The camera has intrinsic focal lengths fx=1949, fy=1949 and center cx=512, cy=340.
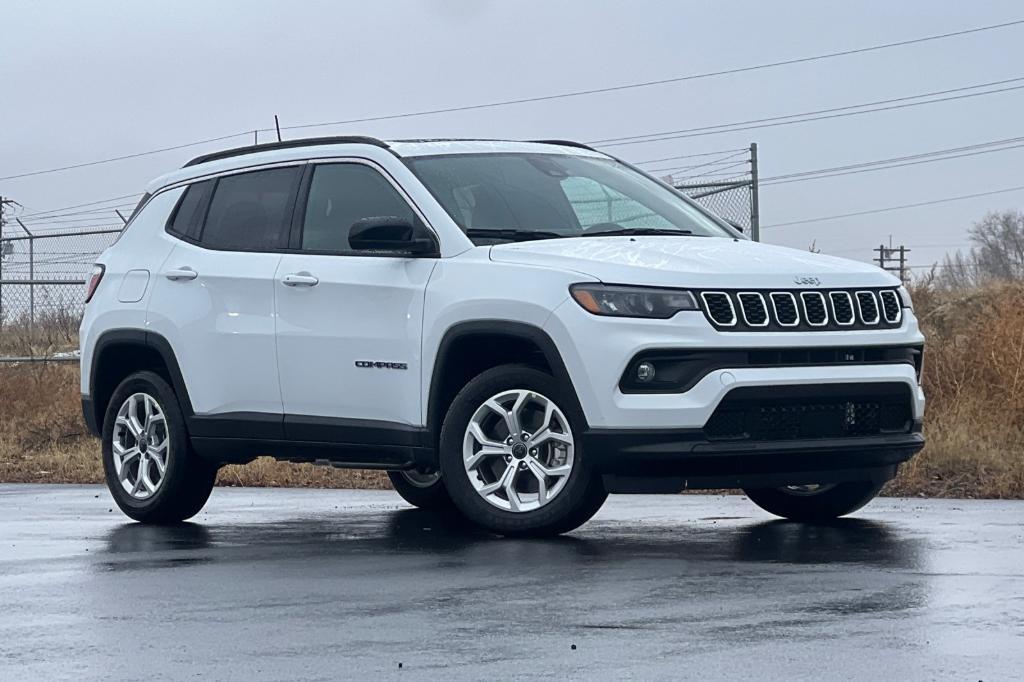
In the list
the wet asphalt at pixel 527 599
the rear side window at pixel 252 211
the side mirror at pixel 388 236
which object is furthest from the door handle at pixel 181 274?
the side mirror at pixel 388 236

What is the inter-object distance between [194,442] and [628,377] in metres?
3.05

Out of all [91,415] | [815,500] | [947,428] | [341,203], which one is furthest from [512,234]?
[947,428]

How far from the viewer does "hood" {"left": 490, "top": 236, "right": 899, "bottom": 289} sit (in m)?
8.63

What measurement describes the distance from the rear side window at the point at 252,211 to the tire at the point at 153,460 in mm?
919

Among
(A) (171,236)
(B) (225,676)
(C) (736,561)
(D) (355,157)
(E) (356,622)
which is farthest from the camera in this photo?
(A) (171,236)

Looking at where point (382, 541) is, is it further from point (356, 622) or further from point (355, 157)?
point (356, 622)

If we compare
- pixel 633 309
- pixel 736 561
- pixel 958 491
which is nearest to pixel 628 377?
pixel 633 309

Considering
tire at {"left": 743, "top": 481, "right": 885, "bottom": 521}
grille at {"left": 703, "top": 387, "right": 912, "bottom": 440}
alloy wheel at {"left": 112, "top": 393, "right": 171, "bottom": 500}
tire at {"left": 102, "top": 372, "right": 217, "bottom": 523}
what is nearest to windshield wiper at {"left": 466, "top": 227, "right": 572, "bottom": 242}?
grille at {"left": 703, "top": 387, "right": 912, "bottom": 440}

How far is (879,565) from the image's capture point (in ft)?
25.9

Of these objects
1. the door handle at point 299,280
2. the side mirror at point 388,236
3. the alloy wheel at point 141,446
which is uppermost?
the side mirror at point 388,236

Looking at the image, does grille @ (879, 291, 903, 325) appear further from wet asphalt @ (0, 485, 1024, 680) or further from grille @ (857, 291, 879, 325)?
wet asphalt @ (0, 485, 1024, 680)

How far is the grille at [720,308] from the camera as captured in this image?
8570 millimetres

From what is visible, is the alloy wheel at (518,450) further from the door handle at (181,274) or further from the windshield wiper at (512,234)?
the door handle at (181,274)

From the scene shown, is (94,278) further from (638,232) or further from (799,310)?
(799,310)
